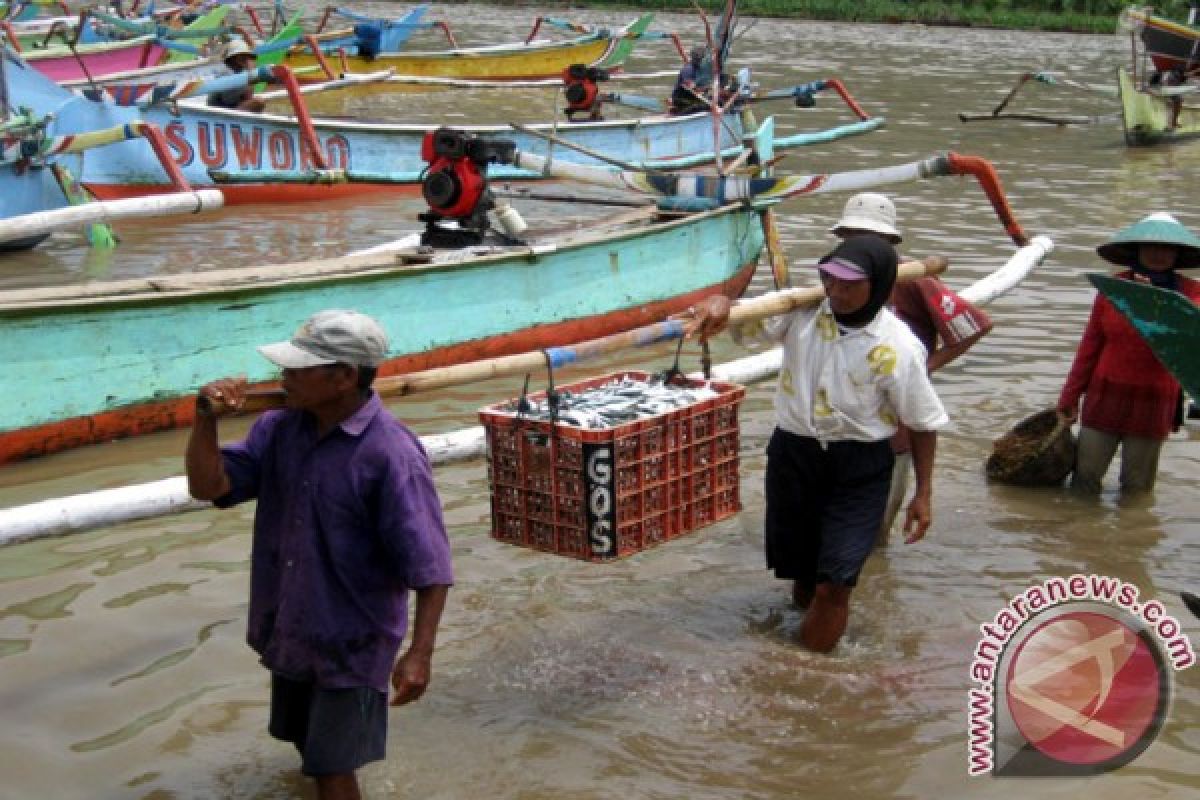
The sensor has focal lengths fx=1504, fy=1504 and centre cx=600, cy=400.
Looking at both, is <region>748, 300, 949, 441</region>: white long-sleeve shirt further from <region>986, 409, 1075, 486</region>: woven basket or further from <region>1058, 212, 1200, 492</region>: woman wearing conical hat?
<region>986, 409, 1075, 486</region>: woven basket

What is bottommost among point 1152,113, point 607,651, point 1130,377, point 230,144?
point 607,651

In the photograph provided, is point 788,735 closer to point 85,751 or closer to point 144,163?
point 85,751

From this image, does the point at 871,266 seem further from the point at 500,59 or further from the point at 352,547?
the point at 500,59

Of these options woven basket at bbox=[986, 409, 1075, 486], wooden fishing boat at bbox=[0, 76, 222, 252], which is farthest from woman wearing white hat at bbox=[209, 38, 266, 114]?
woven basket at bbox=[986, 409, 1075, 486]

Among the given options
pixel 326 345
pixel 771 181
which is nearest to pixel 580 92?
pixel 771 181

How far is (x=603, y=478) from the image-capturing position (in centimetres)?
434

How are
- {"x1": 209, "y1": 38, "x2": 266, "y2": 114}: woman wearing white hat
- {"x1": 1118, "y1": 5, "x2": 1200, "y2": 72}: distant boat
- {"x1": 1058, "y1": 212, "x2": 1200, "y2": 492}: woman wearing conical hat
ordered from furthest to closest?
{"x1": 1118, "y1": 5, "x2": 1200, "y2": 72}: distant boat
{"x1": 209, "y1": 38, "x2": 266, "y2": 114}: woman wearing white hat
{"x1": 1058, "y1": 212, "x2": 1200, "y2": 492}: woman wearing conical hat

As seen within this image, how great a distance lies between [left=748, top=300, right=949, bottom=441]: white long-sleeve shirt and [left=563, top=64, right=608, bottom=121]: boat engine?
444 inches

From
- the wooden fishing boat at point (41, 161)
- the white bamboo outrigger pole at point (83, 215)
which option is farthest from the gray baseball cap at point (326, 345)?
the wooden fishing boat at point (41, 161)

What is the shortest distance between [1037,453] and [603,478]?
3.22 meters

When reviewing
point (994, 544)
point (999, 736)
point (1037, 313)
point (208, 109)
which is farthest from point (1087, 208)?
point (999, 736)

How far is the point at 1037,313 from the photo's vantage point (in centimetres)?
1059

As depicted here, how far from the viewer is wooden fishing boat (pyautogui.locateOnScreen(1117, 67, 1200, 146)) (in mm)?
18922

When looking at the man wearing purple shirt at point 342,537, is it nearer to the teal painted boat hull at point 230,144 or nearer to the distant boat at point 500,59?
the teal painted boat hull at point 230,144
